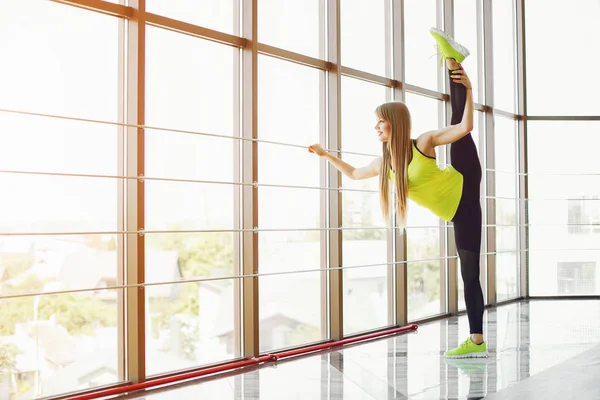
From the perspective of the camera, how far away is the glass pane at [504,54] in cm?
550

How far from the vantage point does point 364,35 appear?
163 inches

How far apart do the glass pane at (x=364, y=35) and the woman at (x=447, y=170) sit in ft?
3.57

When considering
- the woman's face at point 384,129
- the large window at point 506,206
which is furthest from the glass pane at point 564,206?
the woman's face at point 384,129

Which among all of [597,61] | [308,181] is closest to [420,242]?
[308,181]

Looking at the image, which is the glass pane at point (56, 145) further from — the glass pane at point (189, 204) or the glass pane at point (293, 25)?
the glass pane at point (293, 25)

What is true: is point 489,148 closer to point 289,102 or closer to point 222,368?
point 289,102

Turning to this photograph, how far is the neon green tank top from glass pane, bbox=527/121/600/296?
2.96m

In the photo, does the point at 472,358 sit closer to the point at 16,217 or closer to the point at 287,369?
the point at 287,369

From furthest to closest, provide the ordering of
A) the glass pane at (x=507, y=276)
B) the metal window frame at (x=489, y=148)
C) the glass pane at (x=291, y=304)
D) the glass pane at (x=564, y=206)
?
1. the glass pane at (x=564, y=206)
2. the glass pane at (x=507, y=276)
3. the metal window frame at (x=489, y=148)
4. the glass pane at (x=291, y=304)

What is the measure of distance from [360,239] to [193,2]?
1.84 metres

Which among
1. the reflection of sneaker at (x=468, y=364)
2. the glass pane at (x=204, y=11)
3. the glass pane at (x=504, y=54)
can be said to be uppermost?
the glass pane at (x=504, y=54)

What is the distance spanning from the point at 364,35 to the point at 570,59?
2676mm

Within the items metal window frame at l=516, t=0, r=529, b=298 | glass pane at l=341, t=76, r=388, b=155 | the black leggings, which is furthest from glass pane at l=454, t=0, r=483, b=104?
the black leggings

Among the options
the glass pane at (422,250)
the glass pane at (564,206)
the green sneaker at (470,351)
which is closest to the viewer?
the green sneaker at (470,351)
